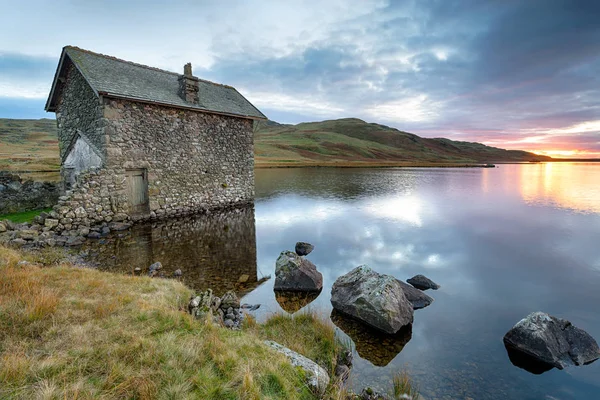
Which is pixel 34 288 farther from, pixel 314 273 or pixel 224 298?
pixel 314 273

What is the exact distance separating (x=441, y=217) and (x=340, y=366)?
19.1 m

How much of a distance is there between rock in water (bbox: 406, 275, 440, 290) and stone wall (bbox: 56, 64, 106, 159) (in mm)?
15716

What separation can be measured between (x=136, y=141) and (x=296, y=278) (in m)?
12.1

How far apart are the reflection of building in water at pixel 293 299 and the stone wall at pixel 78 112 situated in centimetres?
1222

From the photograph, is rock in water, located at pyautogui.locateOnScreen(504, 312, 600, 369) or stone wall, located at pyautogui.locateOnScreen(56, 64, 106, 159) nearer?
rock in water, located at pyautogui.locateOnScreen(504, 312, 600, 369)

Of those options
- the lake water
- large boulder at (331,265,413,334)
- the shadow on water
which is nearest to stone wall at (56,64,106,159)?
the lake water

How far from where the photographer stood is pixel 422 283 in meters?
10.8

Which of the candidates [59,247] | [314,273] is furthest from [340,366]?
[59,247]

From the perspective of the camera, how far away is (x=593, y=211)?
2420cm

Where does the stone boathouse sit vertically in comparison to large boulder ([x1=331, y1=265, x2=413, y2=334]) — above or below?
above

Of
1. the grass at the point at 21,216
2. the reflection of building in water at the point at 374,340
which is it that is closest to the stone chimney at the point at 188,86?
the grass at the point at 21,216

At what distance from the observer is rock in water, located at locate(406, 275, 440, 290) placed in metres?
10.8

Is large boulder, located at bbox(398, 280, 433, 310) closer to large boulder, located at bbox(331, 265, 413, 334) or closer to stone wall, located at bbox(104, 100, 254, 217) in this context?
large boulder, located at bbox(331, 265, 413, 334)

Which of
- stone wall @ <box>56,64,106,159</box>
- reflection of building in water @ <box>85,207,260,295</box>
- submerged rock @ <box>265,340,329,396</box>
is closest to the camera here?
submerged rock @ <box>265,340,329,396</box>
